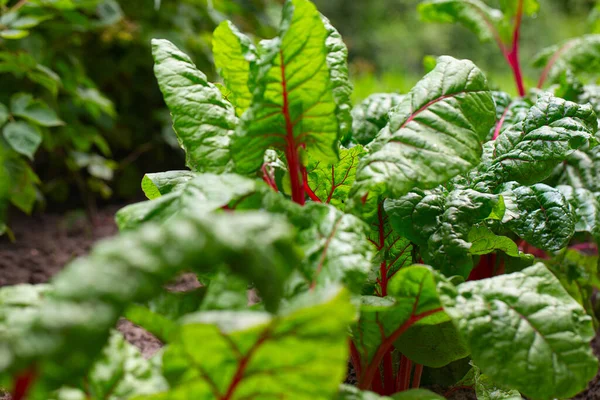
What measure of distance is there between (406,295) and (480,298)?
0.10 m

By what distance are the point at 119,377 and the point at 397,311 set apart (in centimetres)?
39

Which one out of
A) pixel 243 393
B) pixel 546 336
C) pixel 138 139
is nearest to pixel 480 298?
pixel 546 336

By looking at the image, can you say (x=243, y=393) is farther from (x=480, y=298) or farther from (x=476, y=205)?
(x=476, y=205)

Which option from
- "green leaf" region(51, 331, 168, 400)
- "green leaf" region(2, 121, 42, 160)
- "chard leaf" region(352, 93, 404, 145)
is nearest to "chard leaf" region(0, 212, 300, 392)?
"green leaf" region(51, 331, 168, 400)

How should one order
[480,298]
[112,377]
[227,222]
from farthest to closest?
[480,298], [112,377], [227,222]

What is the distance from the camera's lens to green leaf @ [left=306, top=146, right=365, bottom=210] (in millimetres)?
998

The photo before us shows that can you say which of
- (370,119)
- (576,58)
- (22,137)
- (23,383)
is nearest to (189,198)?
(23,383)

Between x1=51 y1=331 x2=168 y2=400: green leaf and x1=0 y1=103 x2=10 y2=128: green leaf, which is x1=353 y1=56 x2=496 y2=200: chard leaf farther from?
x1=0 y1=103 x2=10 y2=128: green leaf

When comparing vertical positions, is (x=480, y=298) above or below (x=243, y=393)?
above

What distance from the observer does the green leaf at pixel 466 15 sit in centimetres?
182

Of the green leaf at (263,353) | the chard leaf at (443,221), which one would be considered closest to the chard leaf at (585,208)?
the chard leaf at (443,221)

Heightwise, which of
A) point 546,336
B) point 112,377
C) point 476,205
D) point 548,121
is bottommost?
point 112,377

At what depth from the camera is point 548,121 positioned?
40.1 inches

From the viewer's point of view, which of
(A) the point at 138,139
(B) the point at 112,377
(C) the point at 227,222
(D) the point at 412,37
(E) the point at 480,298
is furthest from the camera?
(D) the point at 412,37
